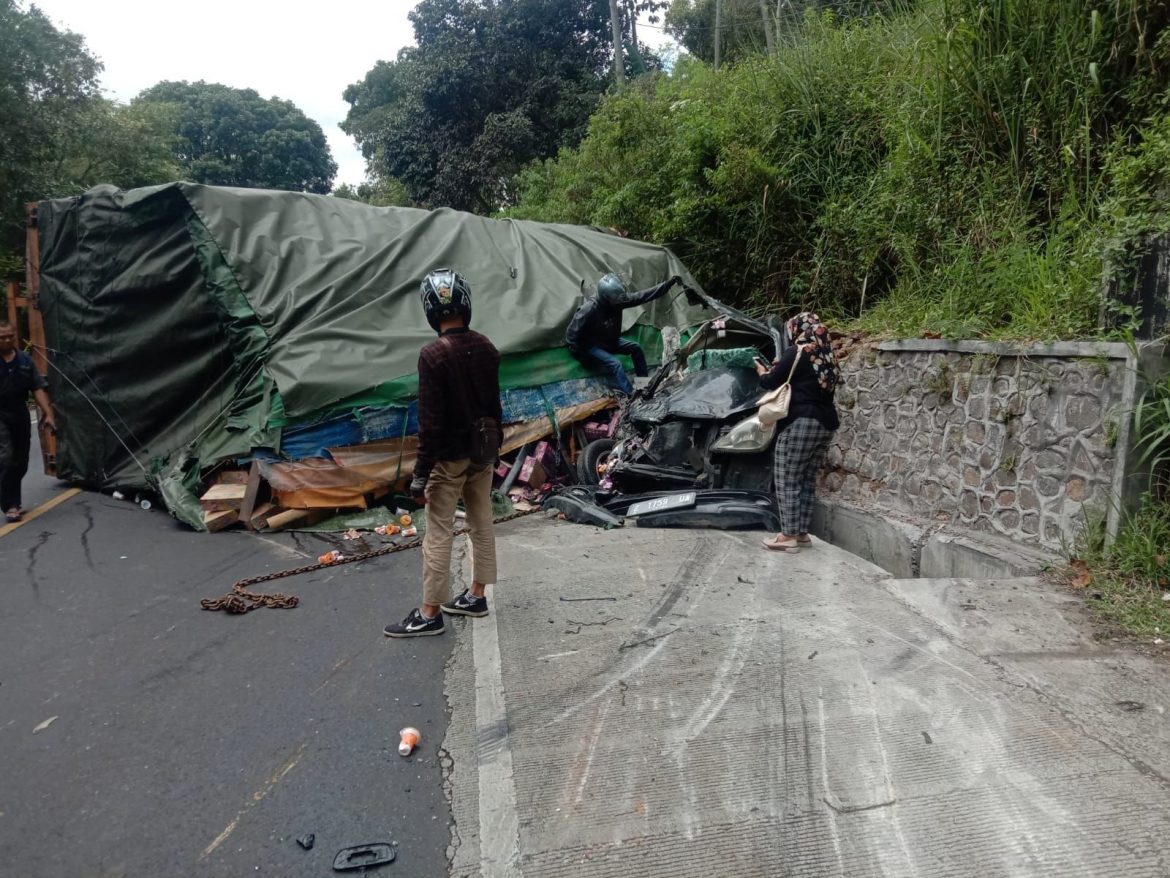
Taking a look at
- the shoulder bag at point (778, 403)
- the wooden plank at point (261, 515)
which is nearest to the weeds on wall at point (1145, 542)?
the shoulder bag at point (778, 403)

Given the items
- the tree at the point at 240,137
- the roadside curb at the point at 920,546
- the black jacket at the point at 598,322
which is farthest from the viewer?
the tree at the point at 240,137

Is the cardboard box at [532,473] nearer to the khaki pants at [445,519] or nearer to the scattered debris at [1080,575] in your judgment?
the khaki pants at [445,519]

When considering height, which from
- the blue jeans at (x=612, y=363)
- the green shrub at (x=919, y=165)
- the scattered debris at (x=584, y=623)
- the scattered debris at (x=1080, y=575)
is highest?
the green shrub at (x=919, y=165)

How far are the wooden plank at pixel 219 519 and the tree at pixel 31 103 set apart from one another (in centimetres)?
1450

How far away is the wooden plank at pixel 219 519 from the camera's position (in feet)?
21.0

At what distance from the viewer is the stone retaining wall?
14.2 ft

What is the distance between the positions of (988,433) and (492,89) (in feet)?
63.9

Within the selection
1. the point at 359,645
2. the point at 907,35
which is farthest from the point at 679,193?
the point at 359,645

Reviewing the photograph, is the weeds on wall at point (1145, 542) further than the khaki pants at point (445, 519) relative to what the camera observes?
No

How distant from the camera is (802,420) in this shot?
5348 mm

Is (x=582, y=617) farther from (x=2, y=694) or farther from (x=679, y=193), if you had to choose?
A: (x=679, y=193)

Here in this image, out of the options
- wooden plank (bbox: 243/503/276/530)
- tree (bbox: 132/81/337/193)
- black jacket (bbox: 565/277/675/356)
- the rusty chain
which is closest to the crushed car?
black jacket (bbox: 565/277/675/356)

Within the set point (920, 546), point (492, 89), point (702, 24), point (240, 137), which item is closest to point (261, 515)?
point (920, 546)

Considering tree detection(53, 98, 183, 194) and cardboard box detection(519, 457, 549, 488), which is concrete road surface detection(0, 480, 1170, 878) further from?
tree detection(53, 98, 183, 194)
